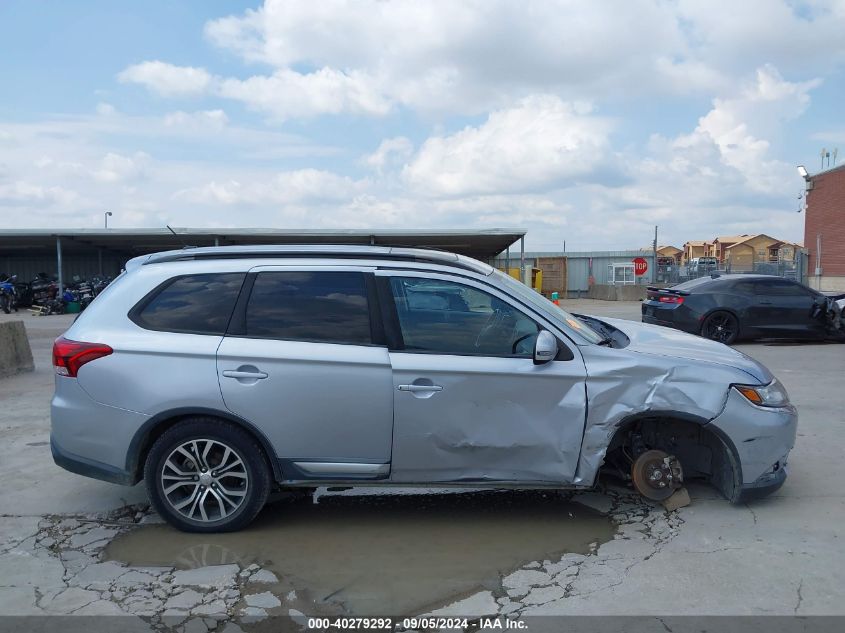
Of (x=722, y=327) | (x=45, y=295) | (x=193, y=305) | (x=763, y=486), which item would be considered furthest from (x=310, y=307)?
(x=45, y=295)

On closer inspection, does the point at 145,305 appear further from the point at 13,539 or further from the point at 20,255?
the point at 20,255

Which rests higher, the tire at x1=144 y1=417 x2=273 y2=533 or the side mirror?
the side mirror

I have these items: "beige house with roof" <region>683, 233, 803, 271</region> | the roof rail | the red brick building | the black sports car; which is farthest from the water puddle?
"beige house with roof" <region>683, 233, 803, 271</region>

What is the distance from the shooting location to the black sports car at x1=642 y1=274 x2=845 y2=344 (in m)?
13.5

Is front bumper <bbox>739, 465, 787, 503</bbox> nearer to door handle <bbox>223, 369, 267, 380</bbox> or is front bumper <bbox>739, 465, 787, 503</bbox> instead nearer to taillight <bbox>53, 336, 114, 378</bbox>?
door handle <bbox>223, 369, 267, 380</bbox>

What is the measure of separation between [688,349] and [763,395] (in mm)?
549

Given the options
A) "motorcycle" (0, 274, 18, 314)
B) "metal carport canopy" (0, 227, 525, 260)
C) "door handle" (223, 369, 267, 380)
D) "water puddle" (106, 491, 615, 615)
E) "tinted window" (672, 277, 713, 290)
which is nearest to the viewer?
"water puddle" (106, 491, 615, 615)

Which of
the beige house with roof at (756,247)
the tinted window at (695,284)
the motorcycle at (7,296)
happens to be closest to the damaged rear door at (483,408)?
the tinted window at (695,284)

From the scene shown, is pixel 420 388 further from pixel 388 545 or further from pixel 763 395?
pixel 763 395

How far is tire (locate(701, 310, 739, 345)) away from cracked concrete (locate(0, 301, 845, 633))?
8116 mm

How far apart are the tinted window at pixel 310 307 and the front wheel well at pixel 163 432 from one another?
56 centimetres

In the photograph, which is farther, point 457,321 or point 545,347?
point 457,321

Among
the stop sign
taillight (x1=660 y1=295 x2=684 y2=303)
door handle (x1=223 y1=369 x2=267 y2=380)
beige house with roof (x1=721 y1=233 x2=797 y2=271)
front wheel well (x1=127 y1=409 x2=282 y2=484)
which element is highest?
beige house with roof (x1=721 y1=233 x2=797 y2=271)

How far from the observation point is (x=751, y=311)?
532 inches
